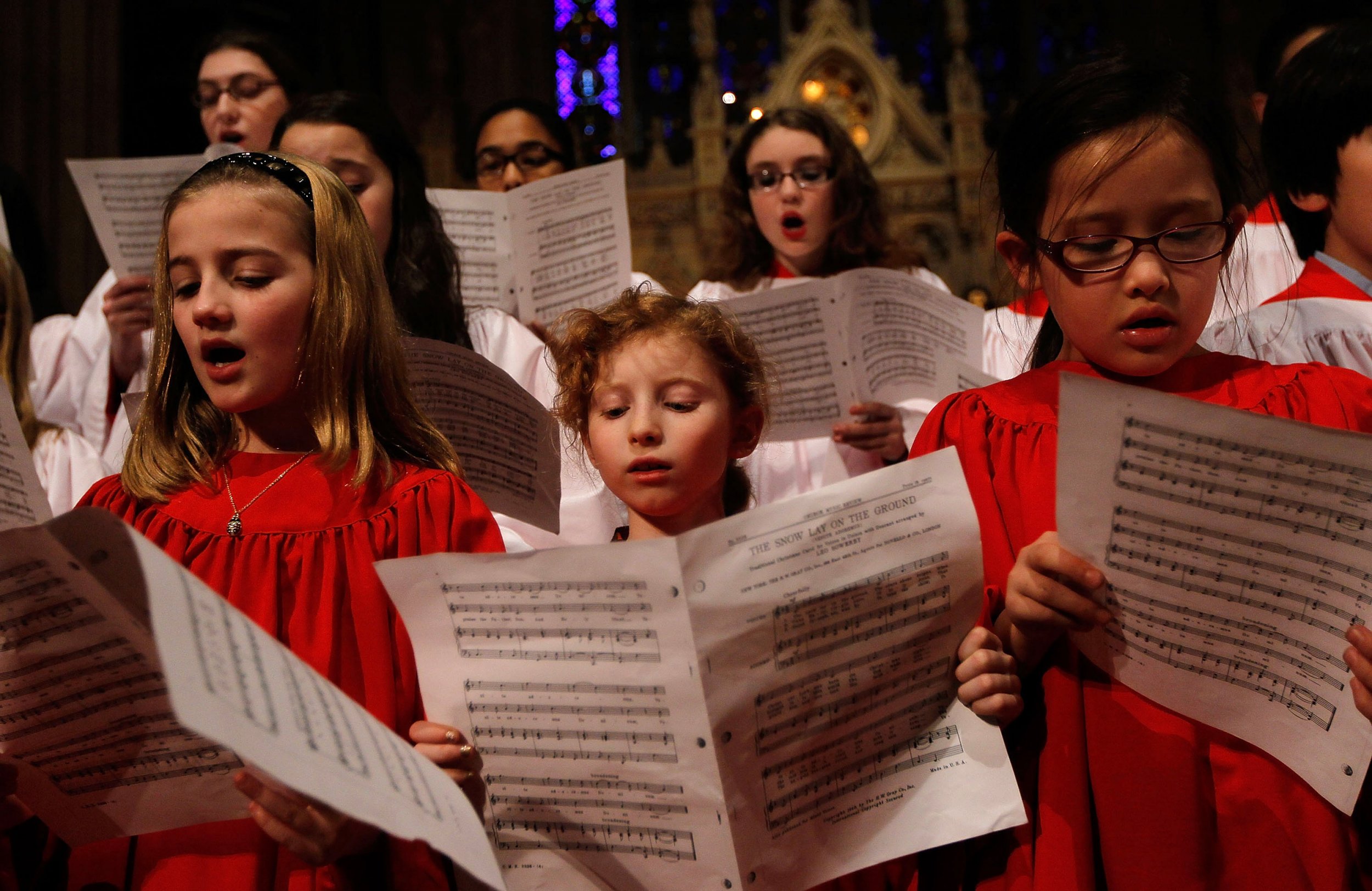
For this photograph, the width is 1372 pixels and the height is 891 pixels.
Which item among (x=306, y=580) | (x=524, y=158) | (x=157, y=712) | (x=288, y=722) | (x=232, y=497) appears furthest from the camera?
(x=524, y=158)

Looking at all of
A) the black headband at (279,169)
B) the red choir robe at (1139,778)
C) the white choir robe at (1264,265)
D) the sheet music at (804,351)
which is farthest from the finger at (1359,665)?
the white choir robe at (1264,265)

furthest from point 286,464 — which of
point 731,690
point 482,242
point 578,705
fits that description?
point 482,242

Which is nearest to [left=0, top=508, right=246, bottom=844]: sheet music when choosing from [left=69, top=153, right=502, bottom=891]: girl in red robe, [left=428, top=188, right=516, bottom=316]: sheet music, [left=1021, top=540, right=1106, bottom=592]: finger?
[left=69, top=153, right=502, bottom=891]: girl in red robe

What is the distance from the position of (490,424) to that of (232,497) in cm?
46

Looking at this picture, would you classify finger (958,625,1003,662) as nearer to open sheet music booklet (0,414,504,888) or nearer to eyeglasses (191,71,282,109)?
open sheet music booklet (0,414,504,888)

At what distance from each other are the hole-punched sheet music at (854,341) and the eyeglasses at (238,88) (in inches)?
66.7

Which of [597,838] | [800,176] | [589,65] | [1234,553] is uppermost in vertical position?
[589,65]

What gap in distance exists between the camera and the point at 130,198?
2770mm

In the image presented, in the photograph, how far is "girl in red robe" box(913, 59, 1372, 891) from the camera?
51.9 inches

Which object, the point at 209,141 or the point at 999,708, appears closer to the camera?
the point at 999,708

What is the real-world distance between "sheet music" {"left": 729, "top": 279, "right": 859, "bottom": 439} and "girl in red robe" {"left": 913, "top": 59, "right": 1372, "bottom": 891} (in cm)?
83

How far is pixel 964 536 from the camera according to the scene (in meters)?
1.31

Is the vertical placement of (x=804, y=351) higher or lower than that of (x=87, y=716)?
higher

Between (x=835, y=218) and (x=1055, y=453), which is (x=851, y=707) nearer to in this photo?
(x=1055, y=453)
